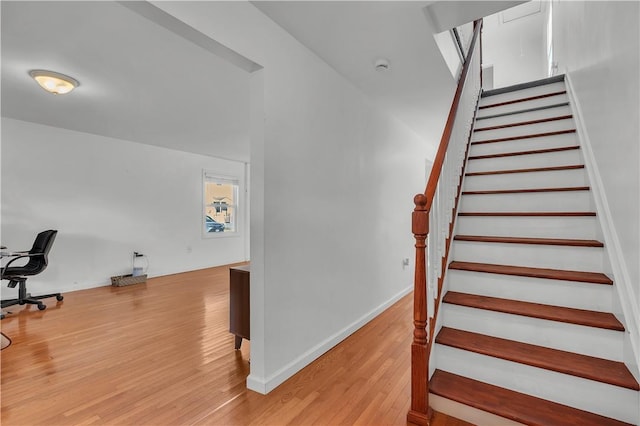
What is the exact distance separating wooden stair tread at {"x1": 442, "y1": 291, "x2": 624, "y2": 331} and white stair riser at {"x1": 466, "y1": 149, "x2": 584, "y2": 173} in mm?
1355

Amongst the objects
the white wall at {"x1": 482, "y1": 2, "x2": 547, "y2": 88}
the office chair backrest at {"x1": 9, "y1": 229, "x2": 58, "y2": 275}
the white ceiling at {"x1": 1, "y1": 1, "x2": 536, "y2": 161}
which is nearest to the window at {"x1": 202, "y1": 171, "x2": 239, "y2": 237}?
the white ceiling at {"x1": 1, "y1": 1, "x2": 536, "y2": 161}

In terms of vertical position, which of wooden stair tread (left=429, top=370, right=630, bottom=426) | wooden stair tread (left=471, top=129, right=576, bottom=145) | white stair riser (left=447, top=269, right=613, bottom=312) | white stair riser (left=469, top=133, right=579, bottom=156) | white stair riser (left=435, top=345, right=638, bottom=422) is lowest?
wooden stair tread (left=429, top=370, right=630, bottom=426)

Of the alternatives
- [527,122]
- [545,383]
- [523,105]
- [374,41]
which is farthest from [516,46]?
[545,383]

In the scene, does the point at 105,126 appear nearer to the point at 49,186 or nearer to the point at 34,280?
the point at 49,186

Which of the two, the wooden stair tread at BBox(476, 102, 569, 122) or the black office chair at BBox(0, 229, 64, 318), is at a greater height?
the wooden stair tread at BBox(476, 102, 569, 122)

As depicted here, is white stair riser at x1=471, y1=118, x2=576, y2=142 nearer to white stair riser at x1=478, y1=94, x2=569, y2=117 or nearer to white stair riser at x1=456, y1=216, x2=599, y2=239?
white stair riser at x1=478, y1=94, x2=569, y2=117

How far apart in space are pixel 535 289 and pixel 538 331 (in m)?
0.28

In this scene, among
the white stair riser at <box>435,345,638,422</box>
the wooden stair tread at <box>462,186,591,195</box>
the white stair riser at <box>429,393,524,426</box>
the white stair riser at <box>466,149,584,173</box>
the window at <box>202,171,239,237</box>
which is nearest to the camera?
the white stair riser at <box>435,345,638,422</box>

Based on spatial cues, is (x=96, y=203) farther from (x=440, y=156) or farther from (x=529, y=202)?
(x=529, y=202)

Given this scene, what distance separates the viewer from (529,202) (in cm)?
234

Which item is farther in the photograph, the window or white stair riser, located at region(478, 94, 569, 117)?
the window

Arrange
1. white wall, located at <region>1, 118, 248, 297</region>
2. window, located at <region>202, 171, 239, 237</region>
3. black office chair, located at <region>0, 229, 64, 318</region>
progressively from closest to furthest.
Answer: black office chair, located at <region>0, 229, 64, 318</region>
white wall, located at <region>1, 118, 248, 297</region>
window, located at <region>202, 171, 239, 237</region>

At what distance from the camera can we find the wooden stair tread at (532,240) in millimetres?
1901

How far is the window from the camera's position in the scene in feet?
21.8
